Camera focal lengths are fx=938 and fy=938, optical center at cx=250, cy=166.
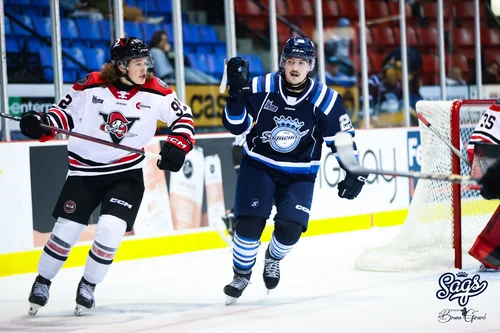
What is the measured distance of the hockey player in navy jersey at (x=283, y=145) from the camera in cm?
445

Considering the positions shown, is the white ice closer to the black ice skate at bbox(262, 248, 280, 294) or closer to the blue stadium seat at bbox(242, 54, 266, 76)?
the black ice skate at bbox(262, 248, 280, 294)

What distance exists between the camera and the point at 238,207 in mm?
4504

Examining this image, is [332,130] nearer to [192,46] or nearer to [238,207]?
[238,207]

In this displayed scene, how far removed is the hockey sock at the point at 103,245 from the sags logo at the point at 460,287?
1560 millimetres

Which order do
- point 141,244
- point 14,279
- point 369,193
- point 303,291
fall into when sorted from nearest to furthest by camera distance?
point 303,291, point 14,279, point 141,244, point 369,193

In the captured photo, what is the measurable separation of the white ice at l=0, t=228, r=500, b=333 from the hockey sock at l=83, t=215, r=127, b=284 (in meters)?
0.20

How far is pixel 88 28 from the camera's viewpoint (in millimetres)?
7605

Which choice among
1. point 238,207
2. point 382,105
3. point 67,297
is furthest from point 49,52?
point 382,105

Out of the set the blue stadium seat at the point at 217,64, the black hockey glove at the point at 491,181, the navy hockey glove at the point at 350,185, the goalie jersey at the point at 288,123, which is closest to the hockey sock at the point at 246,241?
the goalie jersey at the point at 288,123

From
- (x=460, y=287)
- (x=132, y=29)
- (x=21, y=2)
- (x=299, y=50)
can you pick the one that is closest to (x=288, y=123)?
(x=299, y=50)

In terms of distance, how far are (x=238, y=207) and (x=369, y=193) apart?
404cm

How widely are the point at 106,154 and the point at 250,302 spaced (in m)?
1.01

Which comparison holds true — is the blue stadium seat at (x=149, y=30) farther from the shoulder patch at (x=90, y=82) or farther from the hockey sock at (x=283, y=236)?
the hockey sock at (x=283, y=236)

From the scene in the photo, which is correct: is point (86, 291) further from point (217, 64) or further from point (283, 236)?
point (217, 64)
